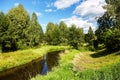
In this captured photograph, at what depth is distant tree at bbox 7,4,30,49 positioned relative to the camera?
63.9 m

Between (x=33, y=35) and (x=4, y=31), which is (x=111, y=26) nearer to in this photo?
(x=33, y=35)

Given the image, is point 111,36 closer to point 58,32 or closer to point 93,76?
point 93,76

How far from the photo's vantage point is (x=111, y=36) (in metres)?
41.6

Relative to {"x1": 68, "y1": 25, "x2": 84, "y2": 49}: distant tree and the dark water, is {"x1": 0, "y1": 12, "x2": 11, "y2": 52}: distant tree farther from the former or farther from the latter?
{"x1": 68, "y1": 25, "x2": 84, "y2": 49}: distant tree

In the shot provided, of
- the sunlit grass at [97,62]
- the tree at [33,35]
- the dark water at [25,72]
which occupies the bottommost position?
the dark water at [25,72]

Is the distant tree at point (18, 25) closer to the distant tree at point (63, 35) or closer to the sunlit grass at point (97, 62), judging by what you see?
the sunlit grass at point (97, 62)

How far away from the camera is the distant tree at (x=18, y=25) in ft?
210

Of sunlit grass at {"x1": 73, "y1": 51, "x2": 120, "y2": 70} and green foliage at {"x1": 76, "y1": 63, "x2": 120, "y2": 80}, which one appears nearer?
green foliage at {"x1": 76, "y1": 63, "x2": 120, "y2": 80}

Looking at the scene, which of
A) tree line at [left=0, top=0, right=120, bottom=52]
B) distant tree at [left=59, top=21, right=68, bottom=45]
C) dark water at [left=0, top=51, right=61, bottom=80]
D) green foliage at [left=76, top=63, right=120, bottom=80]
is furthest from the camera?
distant tree at [left=59, top=21, right=68, bottom=45]

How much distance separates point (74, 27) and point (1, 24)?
2593 cm

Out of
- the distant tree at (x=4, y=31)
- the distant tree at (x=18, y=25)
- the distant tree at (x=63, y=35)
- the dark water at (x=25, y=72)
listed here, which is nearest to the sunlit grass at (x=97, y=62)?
the dark water at (x=25, y=72)

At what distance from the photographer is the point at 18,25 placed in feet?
215

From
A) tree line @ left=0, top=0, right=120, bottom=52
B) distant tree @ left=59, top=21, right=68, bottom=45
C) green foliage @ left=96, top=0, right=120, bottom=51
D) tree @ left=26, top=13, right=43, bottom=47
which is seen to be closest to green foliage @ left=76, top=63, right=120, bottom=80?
green foliage @ left=96, top=0, right=120, bottom=51

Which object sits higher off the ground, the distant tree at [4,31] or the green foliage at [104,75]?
the distant tree at [4,31]
